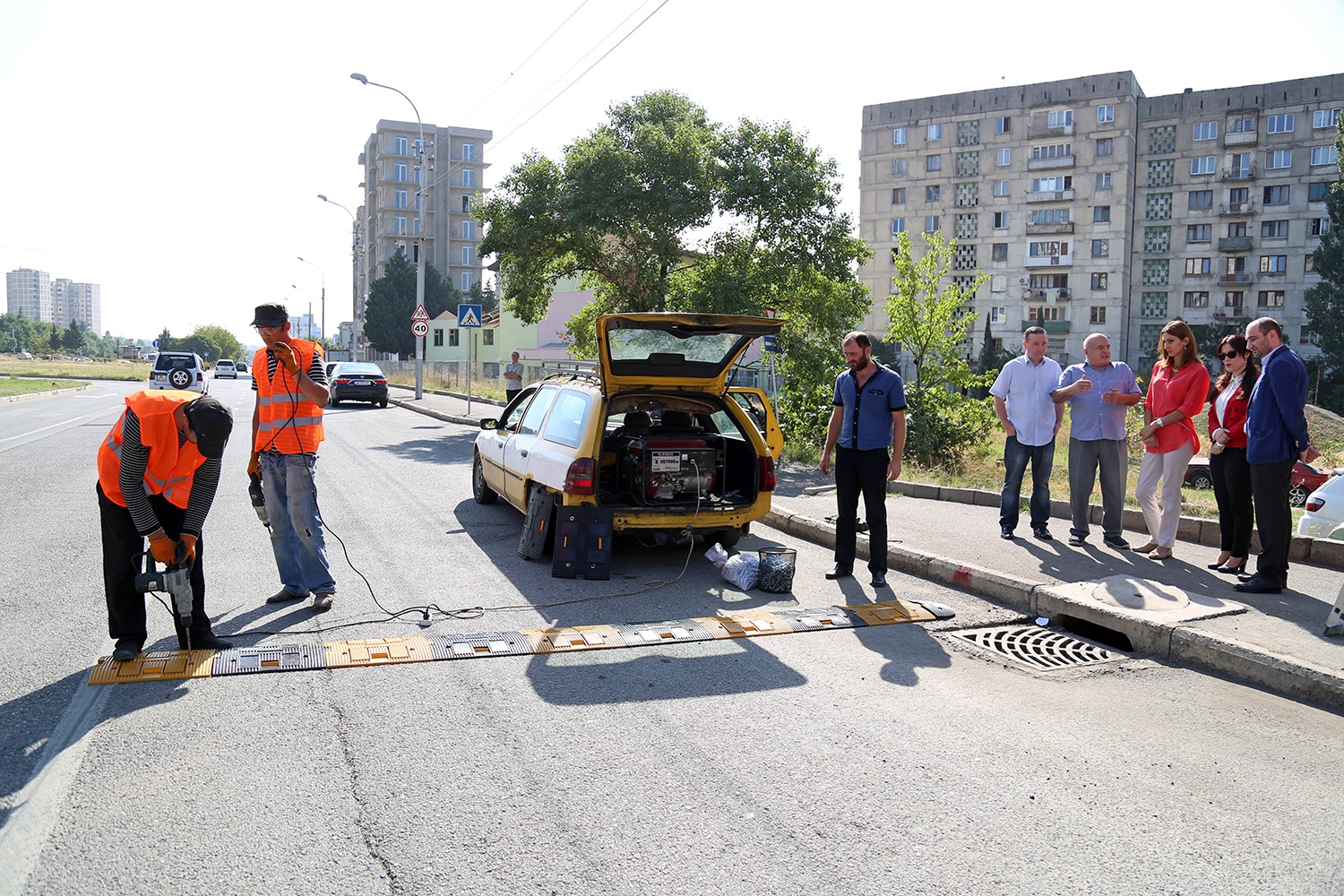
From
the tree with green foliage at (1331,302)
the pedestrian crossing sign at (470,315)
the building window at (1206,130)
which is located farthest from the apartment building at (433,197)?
the tree with green foliage at (1331,302)

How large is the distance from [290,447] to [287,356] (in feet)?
1.99

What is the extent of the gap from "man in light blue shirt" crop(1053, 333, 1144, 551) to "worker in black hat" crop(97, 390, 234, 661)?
279 inches

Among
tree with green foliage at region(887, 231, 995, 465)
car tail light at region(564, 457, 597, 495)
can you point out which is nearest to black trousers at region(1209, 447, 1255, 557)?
car tail light at region(564, 457, 597, 495)

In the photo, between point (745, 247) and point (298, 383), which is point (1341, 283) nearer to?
point (745, 247)

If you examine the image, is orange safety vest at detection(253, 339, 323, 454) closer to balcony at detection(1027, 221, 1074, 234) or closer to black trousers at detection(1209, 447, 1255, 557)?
black trousers at detection(1209, 447, 1255, 557)

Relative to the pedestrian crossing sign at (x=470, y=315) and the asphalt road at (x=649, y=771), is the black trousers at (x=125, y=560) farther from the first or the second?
the pedestrian crossing sign at (x=470, y=315)

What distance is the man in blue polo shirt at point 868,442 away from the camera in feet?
A: 23.2

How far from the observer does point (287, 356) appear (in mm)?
5805

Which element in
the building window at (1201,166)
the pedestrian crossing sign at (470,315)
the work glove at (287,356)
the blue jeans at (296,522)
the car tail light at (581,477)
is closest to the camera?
the work glove at (287,356)

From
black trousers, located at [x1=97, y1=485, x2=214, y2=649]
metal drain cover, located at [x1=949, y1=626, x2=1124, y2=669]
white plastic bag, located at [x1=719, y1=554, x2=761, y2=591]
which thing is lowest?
metal drain cover, located at [x1=949, y1=626, x2=1124, y2=669]

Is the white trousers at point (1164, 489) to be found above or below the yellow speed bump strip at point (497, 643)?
above

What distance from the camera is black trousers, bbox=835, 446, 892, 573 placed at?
280 inches

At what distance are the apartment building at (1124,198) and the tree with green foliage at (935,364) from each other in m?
51.5

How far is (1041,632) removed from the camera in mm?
6070
